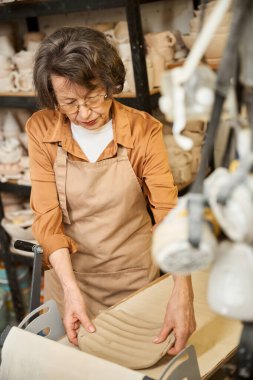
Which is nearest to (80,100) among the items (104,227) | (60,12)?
(104,227)

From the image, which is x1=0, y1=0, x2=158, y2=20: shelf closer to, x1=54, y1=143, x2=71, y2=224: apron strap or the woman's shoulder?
the woman's shoulder

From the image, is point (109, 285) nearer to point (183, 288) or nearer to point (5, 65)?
point (183, 288)

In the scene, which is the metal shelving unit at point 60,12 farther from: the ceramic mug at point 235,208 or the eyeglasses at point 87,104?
the ceramic mug at point 235,208

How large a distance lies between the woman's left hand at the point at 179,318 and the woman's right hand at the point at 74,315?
209 mm

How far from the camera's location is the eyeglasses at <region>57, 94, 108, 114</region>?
1618mm

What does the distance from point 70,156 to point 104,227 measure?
10.6 inches

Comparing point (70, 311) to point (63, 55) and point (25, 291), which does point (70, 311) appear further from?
point (25, 291)

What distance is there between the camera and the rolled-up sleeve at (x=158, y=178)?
1.72 metres

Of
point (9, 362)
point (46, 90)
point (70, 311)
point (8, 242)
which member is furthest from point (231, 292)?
point (8, 242)

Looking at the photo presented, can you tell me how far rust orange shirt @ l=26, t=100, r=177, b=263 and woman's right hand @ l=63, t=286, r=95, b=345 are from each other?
17 cm

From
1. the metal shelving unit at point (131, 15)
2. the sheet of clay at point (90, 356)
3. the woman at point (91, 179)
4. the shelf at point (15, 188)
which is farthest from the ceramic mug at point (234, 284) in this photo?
the shelf at point (15, 188)

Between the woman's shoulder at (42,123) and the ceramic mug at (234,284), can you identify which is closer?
the ceramic mug at (234,284)

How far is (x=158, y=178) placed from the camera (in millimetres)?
1756

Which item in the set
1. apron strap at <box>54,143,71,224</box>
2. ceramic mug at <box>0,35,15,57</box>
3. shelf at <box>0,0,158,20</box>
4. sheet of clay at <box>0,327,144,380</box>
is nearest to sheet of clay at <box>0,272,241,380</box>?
sheet of clay at <box>0,327,144,380</box>
